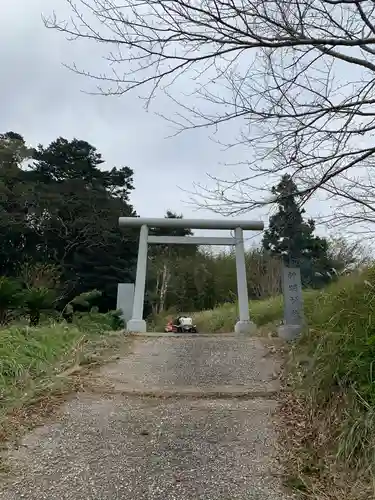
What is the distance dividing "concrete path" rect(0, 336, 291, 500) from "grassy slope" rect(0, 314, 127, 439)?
24 centimetres

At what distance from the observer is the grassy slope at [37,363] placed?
3.58m

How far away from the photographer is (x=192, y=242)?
9352 millimetres

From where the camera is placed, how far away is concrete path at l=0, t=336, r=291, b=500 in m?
2.52

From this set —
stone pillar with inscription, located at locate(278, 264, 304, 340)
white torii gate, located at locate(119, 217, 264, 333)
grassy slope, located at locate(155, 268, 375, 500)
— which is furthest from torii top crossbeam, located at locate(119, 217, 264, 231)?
grassy slope, located at locate(155, 268, 375, 500)

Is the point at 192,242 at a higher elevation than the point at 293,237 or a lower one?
higher

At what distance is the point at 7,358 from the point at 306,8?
377 centimetres

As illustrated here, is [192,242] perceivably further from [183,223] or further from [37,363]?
[37,363]

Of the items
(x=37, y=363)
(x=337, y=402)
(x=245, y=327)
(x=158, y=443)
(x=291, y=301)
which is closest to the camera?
(x=158, y=443)

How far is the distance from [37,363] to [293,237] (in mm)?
2952

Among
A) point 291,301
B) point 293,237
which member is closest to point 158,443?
A: point 293,237

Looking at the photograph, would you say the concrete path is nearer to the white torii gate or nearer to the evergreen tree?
the evergreen tree

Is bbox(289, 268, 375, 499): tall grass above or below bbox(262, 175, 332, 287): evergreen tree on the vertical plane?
below

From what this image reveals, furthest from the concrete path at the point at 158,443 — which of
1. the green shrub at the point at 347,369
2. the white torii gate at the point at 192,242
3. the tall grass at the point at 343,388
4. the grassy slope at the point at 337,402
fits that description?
the white torii gate at the point at 192,242

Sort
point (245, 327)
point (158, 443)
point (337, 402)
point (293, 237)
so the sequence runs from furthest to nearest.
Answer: point (245, 327) → point (293, 237) → point (337, 402) → point (158, 443)
